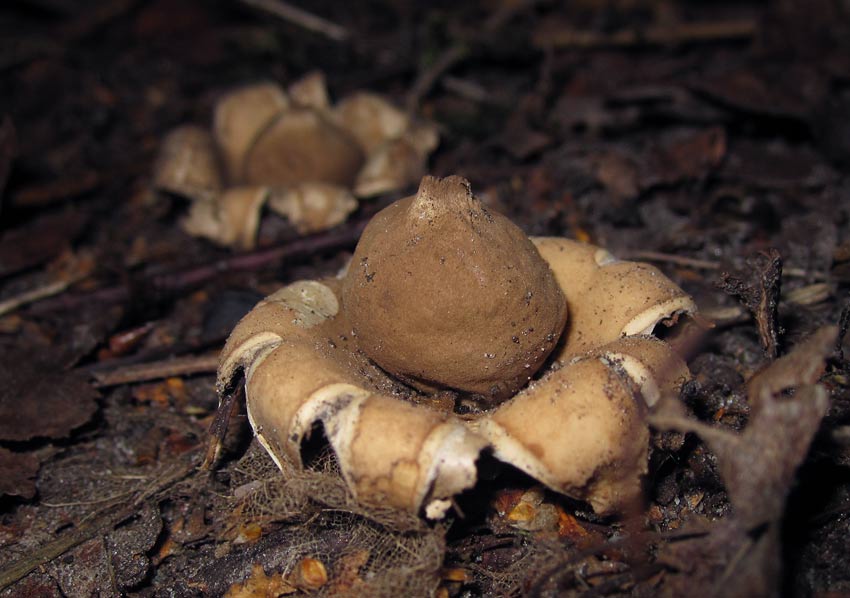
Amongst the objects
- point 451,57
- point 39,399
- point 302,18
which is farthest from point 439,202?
point 302,18

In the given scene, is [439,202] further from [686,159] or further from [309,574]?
[686,159]

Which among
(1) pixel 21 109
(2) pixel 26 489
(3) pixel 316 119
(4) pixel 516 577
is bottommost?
(2) pixel 26 489

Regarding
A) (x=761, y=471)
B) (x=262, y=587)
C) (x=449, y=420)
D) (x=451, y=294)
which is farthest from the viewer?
(x=262, y=587)

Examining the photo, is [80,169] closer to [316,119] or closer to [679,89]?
[316,119]

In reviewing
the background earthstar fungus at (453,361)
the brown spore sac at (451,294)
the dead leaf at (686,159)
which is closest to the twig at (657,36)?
the dead leaf at (686,159)

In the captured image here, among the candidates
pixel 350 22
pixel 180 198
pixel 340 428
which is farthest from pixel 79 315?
pixel 350 22

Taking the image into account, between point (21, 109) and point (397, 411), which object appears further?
point (21, 109)

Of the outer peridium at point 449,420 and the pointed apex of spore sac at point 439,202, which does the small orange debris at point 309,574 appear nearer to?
the outer peridium at point 449,420
